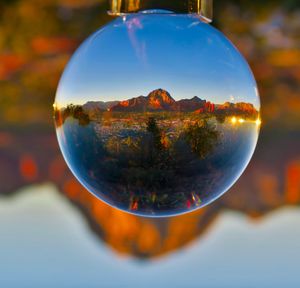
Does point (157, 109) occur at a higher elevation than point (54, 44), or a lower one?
higher

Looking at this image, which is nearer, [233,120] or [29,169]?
[233,120]

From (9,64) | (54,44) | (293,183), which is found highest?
(54,44)

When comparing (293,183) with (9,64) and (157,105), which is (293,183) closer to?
(9,64)

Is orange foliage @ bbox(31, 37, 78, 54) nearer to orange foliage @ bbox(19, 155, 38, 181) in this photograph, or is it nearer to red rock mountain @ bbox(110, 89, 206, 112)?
orange foliage @ bbox(19, 155, 38, 181)

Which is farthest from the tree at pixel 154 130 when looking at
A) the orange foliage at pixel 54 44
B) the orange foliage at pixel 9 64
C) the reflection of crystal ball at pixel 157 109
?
the orange foliage at pixel 9 64

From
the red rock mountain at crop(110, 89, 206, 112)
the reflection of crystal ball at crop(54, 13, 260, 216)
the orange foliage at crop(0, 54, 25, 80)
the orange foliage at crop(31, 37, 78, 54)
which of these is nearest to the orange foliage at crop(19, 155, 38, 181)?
the orange foliage at crop(0, 54, 25, 80)

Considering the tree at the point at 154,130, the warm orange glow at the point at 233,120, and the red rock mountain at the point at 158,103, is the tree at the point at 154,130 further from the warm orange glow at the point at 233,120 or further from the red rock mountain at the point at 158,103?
the warm orange glow at the point at 233,120

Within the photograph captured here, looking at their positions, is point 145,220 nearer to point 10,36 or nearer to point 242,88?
point 10,36

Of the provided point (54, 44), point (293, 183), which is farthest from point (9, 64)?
point (293, 183)
